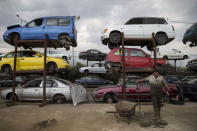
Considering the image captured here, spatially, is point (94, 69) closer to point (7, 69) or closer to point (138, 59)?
point (7, 69)

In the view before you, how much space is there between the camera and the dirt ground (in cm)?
645

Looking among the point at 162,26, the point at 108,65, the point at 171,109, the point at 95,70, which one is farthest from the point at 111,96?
the point at 95,70

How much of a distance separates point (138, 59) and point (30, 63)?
18.8ft

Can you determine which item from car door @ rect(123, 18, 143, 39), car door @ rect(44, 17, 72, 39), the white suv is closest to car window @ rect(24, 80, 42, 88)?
car door @ rect(44, 17, 72, 39)

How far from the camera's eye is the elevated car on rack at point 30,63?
10.9 metres

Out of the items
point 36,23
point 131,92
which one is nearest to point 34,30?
point 36,23

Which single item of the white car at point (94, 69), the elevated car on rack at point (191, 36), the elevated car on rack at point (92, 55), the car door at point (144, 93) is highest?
the elevated car on rack at point (191, 36)

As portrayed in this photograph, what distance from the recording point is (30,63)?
10.9 meters

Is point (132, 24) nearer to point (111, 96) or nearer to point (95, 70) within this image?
point (111, 96)

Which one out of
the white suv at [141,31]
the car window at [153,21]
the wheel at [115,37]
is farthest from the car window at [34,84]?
Result: the car window at [153,21]

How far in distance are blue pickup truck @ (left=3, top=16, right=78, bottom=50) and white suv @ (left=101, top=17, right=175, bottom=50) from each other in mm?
1864

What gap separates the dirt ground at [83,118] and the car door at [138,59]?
208cm

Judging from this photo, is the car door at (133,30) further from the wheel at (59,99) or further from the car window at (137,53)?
the wheel at (59,99)

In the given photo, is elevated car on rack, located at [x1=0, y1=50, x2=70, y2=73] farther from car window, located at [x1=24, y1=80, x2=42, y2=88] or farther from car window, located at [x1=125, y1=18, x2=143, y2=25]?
car window, located at [x1=125, y1=18, x2=143, y2=25]
